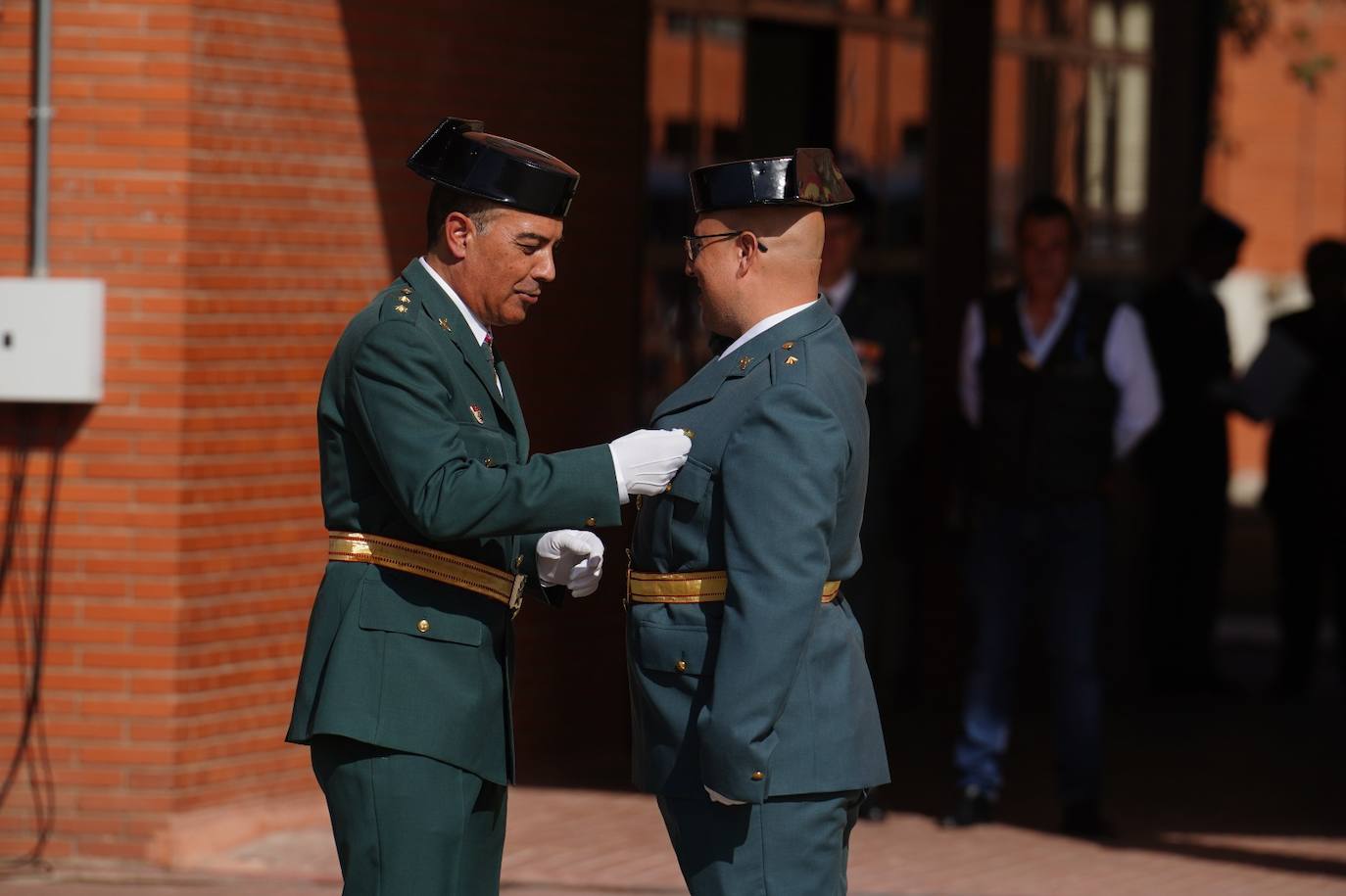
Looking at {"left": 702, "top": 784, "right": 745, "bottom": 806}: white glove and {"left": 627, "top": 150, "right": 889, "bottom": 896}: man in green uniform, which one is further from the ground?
{"left": 627, "top": 150, "right": 889, "bottom": 896}: man in green uniform

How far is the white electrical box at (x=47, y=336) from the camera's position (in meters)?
5.87

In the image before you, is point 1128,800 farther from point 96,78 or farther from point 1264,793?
point 96,78

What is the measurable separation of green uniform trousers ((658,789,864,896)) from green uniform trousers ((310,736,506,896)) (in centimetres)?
42

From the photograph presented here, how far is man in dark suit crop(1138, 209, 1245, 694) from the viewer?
9.18 metres

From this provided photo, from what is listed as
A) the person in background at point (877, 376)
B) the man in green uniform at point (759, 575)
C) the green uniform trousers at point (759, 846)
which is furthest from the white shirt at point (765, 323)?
the person in background at point (877, 376)

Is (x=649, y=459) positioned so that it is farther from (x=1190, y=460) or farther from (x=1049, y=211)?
(x=1190, y=460)

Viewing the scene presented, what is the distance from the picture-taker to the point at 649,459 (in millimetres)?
3605

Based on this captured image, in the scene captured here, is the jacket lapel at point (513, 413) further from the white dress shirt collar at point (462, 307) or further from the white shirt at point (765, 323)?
the white shirt at point (765, 323)

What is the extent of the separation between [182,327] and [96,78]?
738 millimetres

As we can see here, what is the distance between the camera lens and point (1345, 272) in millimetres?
9242

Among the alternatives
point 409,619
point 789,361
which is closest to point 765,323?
point 789,361

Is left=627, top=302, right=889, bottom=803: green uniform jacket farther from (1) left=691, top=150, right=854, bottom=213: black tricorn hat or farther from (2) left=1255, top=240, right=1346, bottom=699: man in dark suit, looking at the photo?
(2) left=1255, top=240, right=1346, bottom=699: man in dark suit

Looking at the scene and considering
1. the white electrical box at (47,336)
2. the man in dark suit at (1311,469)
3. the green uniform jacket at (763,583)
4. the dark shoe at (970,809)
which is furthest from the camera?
the man in dark suit at (1311,469)

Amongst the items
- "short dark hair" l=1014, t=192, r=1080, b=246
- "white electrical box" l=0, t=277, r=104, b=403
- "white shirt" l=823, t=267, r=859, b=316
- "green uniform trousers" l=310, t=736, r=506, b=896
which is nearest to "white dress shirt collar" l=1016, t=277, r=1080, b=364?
"short dark hair" l=1014, t=192, r=1080, b=246
